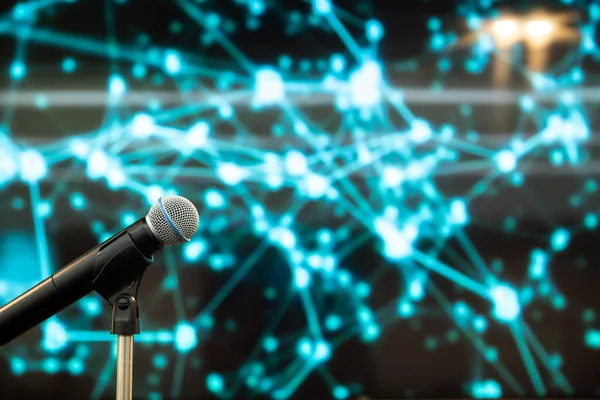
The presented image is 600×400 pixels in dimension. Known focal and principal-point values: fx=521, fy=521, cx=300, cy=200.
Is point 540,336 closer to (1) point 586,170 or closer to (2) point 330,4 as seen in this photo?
(1) point 586,170

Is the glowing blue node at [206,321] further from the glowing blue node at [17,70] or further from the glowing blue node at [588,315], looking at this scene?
the glowing blue node at [588,315]

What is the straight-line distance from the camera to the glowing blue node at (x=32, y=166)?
6.34 feet

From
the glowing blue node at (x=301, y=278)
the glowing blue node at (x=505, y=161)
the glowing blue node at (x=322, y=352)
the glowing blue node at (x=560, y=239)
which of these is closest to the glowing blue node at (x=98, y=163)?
the glowing blue node at (x=301, y=278)

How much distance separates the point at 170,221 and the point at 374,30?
1369mm

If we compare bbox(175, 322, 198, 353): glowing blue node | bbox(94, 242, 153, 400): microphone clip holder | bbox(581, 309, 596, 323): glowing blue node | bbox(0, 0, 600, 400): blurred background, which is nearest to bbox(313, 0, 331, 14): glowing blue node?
bbox(0, 0, 600, 400): blurred background

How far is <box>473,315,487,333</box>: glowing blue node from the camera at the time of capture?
6.33 feet

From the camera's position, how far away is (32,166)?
1936 millimetres

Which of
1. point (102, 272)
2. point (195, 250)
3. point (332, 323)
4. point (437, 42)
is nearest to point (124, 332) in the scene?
point (102, 272)

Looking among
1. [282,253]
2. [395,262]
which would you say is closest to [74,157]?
[282,253]

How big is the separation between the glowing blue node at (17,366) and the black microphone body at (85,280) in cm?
111

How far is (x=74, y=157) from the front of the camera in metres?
1.94

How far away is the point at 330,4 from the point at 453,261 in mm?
1080

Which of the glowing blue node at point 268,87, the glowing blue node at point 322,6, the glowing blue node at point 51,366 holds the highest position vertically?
the glowing blue node at point 322,6

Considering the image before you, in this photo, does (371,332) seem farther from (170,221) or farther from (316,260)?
(170,221)
